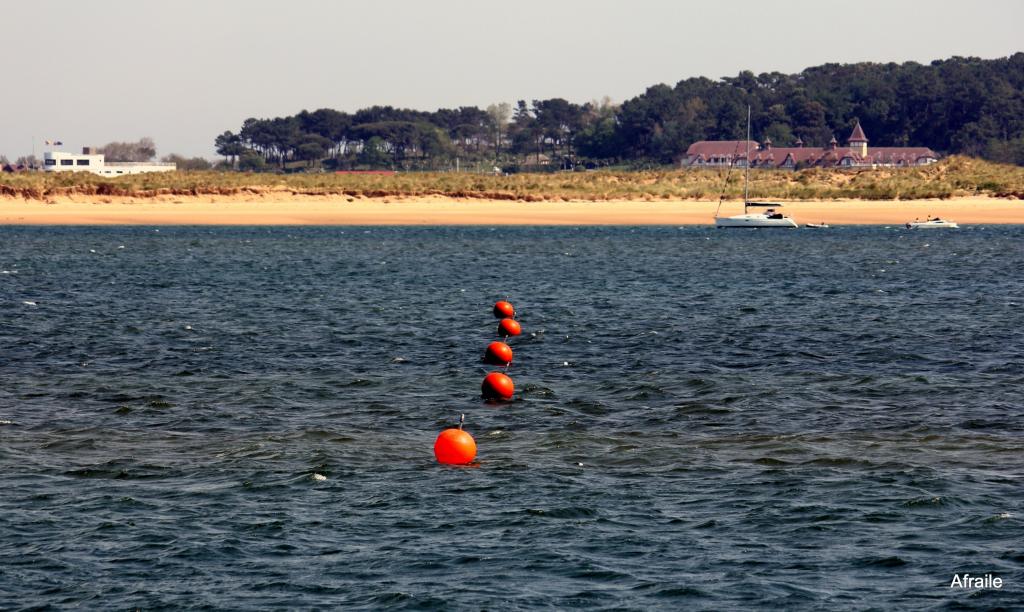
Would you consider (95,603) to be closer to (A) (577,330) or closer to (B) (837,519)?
(B) (837,519)

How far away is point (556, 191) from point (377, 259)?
60.9 m

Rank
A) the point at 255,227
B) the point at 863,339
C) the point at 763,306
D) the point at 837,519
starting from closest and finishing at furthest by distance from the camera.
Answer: the point at 837,519, the point at 863,339, the point at 763,306, the point at 255,227

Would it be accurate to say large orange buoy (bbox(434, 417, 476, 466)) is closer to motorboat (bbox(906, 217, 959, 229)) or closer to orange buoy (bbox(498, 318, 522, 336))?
orange buoy (bbox(498, 318, 522, 336))

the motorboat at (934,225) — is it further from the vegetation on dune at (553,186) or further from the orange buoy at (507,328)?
the orange buoy at (507,328)

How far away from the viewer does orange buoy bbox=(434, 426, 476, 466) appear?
75.7 ft

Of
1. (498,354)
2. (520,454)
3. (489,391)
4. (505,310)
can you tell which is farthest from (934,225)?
(520,454)

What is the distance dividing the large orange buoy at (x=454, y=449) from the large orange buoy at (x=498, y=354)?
11.3 meters

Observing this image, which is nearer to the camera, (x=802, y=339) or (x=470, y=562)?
(x=470, y=562)

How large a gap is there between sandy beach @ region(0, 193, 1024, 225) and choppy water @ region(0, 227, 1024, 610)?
6647 cm

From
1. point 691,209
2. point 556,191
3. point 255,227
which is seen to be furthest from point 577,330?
point 556,191

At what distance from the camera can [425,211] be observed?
12575cm

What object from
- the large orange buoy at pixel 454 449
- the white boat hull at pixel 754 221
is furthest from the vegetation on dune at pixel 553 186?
the large orange buoy at pixel 454 449

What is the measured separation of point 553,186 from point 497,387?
11323 cm

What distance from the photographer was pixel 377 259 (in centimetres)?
7912
